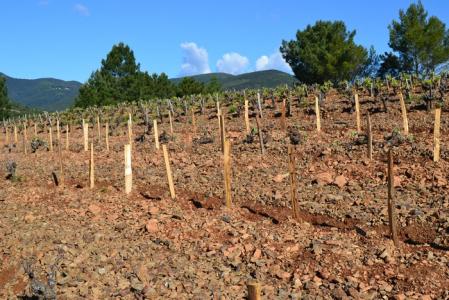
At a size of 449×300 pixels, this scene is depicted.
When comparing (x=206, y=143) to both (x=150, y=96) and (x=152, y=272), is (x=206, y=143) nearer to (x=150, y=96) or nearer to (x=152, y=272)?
(x=152, y=272)

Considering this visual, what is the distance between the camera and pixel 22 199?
11078 mm

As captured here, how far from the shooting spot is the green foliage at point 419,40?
3675 cm

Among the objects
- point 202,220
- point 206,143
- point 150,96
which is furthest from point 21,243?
point 150,96

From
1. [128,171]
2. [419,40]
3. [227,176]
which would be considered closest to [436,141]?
[227,176]

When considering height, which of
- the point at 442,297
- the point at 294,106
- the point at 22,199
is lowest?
the point at 442,297

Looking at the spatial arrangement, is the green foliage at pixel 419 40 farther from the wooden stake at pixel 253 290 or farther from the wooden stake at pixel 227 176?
the wooden stake at pixel 253 290

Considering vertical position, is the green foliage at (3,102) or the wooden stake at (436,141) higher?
the green foliage at (3,102)

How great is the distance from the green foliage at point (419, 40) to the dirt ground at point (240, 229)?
25.8 metres

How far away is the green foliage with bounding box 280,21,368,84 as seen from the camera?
131 feet

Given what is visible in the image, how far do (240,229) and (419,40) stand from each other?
3357 centimetres

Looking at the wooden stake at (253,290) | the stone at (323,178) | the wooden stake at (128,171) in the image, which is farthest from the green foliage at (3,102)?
the wooden stake at (253,290)

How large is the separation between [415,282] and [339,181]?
432cm

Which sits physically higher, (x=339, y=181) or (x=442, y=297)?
(x=339, y=181)

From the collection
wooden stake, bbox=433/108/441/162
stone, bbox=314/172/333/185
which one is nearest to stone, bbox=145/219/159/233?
stone, bbox=314/172/333/185
